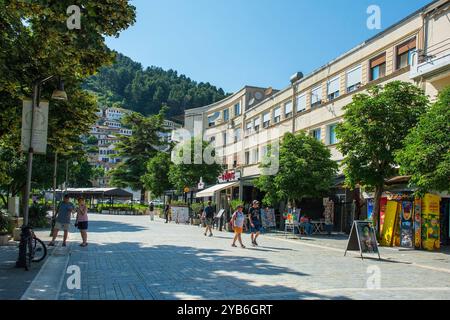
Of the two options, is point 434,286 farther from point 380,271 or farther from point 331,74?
point 331,74

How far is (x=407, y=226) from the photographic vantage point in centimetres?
1923

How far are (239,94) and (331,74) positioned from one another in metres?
19.7

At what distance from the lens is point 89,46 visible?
13.4m

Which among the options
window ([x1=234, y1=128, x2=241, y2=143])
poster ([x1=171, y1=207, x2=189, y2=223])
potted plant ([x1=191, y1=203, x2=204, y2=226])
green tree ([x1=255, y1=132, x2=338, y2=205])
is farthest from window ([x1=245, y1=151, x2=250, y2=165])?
green tree ([x1=255, y1=132, x2=338, y2=205])

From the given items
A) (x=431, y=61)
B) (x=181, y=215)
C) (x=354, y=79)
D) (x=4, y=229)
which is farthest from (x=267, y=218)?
(x=4, y=229)

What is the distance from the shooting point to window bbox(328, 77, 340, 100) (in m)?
31.7

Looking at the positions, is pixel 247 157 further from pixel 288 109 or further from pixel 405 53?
pixel 405 53

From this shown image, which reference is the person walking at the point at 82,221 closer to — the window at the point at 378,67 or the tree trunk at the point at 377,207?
the tree trunk at the point at 377,207

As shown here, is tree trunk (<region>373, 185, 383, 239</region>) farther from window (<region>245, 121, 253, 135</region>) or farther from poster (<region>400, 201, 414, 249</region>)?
window (<region>245, 121, 253, 135</region>)

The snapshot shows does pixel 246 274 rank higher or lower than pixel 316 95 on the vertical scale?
lower

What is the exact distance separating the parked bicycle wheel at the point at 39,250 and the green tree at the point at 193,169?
32697 millimetres

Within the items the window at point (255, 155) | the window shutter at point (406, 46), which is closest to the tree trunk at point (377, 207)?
the window shutter at point (406, 46)

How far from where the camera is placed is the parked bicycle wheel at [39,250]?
12.4 meters

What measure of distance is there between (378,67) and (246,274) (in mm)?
20381
